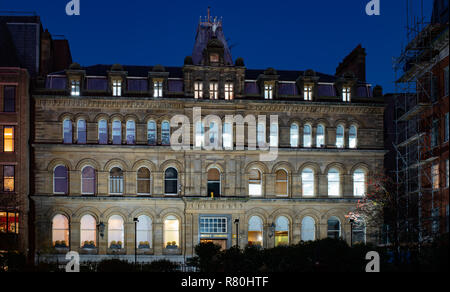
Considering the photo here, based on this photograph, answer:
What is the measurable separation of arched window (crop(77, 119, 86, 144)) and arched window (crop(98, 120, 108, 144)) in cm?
121

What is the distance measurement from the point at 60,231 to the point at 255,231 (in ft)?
51.3

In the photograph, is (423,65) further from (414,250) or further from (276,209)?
(276,209)

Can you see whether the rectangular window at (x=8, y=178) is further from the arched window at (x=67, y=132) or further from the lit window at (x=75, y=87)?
the lit window at (x=75, y=87)

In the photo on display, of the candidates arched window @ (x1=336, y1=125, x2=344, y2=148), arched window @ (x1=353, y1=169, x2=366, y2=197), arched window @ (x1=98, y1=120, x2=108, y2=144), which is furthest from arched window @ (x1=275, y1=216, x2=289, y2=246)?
arched window @ (x1=98, y1=120, x2=108, y2=144)

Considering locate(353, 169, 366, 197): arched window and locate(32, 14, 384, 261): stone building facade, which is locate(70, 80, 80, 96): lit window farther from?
locate(353, 169, 366, 197): arched window

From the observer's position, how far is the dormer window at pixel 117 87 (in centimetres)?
5588

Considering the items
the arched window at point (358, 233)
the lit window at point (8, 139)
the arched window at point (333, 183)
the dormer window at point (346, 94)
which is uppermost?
the dormer window at point (346, 94)

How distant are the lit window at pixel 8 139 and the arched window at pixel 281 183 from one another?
21.3m

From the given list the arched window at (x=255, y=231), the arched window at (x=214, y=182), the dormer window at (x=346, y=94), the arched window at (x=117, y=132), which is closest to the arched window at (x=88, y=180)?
the arched window at (x=117, y=132)

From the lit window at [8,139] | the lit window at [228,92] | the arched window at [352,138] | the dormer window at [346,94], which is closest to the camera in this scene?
the lit window at [8,139]

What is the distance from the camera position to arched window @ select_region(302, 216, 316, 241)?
5649 cm

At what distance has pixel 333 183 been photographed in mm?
57500

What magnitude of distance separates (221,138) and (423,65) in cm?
1796
